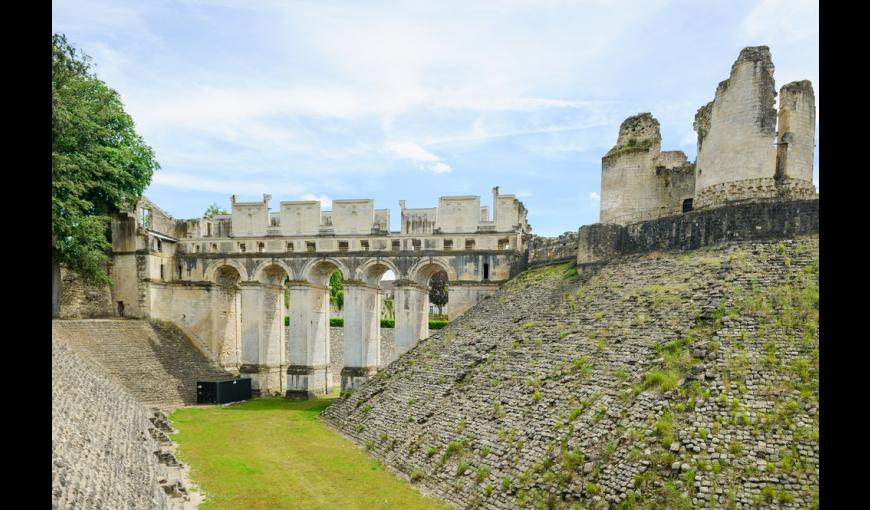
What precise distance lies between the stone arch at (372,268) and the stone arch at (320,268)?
713 millimetres

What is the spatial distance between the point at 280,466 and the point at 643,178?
67.4 feet

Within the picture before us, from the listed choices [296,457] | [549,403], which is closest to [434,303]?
[296,457]

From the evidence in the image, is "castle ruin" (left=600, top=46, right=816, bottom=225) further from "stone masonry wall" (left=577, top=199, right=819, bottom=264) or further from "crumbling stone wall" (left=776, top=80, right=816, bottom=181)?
"stone masonry wall" (left=577, top=199, right=819, bottom=264)

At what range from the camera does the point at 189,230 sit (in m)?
34.0

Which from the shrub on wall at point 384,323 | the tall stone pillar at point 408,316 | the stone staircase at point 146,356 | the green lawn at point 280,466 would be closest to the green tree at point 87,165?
the stone staircase at point 146,356

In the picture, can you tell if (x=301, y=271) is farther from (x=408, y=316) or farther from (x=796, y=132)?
(x=796, y=132)

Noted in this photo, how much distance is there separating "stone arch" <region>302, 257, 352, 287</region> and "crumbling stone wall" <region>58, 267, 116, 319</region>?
519 inches

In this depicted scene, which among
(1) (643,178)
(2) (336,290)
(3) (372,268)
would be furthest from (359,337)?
(2) (336,290)

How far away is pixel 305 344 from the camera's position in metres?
30.8

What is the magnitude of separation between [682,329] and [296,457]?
14.0 m

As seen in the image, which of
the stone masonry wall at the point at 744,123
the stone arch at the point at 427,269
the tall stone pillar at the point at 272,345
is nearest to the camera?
the stone masonry wall at the point at 744,123

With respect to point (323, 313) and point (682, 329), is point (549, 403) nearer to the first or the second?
point (682, 329)

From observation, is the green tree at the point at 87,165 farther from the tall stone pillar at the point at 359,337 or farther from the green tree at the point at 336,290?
the green tree at the point at 336,290

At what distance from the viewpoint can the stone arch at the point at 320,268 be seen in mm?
30891
